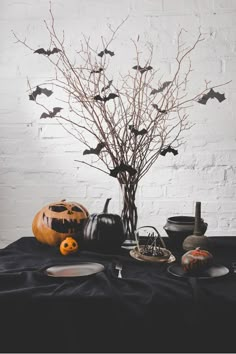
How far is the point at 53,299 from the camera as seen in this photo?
0.93 meters

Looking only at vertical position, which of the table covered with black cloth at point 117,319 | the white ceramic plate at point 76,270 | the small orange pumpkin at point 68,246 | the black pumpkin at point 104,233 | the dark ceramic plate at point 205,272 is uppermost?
the black pumpkin at point 104,233

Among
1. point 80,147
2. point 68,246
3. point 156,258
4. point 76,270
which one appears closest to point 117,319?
point 76,270

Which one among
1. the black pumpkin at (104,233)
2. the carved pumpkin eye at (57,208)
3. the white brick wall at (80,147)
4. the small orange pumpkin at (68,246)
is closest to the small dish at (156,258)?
the black pumpkin at (104,233)

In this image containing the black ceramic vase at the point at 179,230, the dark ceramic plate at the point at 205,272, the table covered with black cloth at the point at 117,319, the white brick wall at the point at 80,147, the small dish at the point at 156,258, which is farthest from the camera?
the white brick wall at the point at 80,147

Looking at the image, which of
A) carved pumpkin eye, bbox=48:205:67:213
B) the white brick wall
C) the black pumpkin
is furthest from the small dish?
the white brick wall

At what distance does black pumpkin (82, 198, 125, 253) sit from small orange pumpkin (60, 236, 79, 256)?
0.14 feet

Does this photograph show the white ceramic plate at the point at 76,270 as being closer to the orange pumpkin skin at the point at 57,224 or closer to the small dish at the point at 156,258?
the small dish at the point at 156,258

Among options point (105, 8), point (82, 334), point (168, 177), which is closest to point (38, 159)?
point (168, 177)

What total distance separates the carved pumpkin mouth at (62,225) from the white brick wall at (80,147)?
2.96 ft

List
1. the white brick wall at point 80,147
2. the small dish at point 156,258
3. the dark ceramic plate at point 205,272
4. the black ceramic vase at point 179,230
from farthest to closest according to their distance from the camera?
the white brick wall at point 80,147, the black ceramic vase at point 179,230, the small dish at point 156,258, the dark ceramic plate at point 205,272

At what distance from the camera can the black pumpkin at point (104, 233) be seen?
1.32 m

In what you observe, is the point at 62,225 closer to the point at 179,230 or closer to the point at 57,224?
the point at 57,224

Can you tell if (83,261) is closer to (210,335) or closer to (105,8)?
(210,335)

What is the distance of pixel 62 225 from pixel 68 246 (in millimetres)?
111
